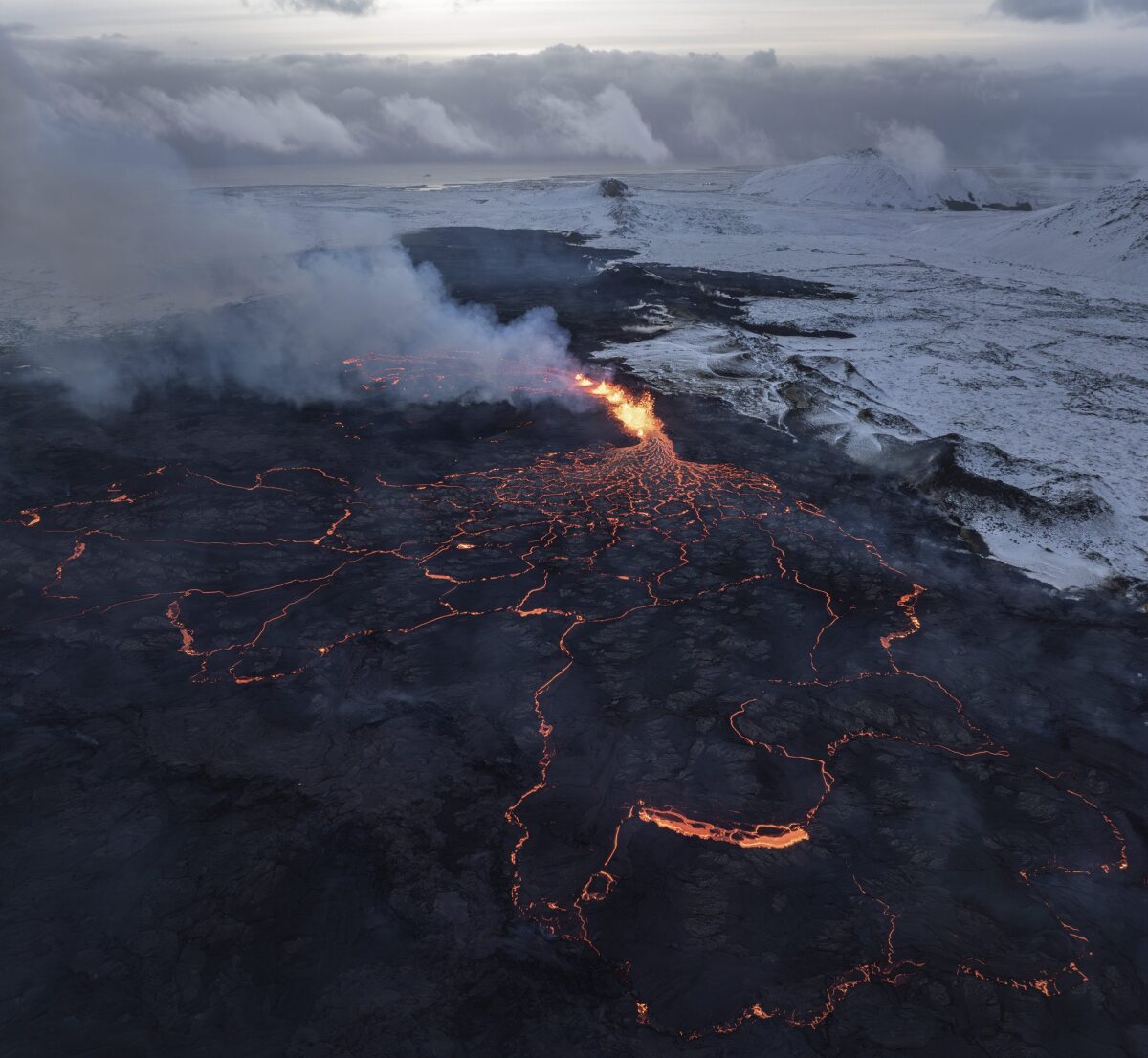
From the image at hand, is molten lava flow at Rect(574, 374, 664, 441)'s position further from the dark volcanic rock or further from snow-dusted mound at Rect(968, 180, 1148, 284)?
the dark volcanic rock

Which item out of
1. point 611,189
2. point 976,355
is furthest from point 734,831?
point 611,189

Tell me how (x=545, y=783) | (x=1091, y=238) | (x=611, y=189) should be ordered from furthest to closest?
(x=611, y=189) < (x=1091, y=238) < (x=545, y=783)

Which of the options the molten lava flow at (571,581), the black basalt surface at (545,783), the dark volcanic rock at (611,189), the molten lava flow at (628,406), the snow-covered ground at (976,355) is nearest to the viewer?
the black basalt surface at (545,783)

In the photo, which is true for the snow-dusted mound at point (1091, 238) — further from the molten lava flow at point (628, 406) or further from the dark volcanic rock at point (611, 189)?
the molten lava flow at point (628, 406)

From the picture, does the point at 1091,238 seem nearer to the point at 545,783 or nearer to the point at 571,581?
the point at 571,581

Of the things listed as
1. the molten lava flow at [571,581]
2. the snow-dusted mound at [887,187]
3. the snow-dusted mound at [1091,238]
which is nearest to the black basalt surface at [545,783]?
the molten lava flow at [571,581]

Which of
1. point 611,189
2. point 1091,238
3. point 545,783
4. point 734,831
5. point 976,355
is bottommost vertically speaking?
point 1091,238
